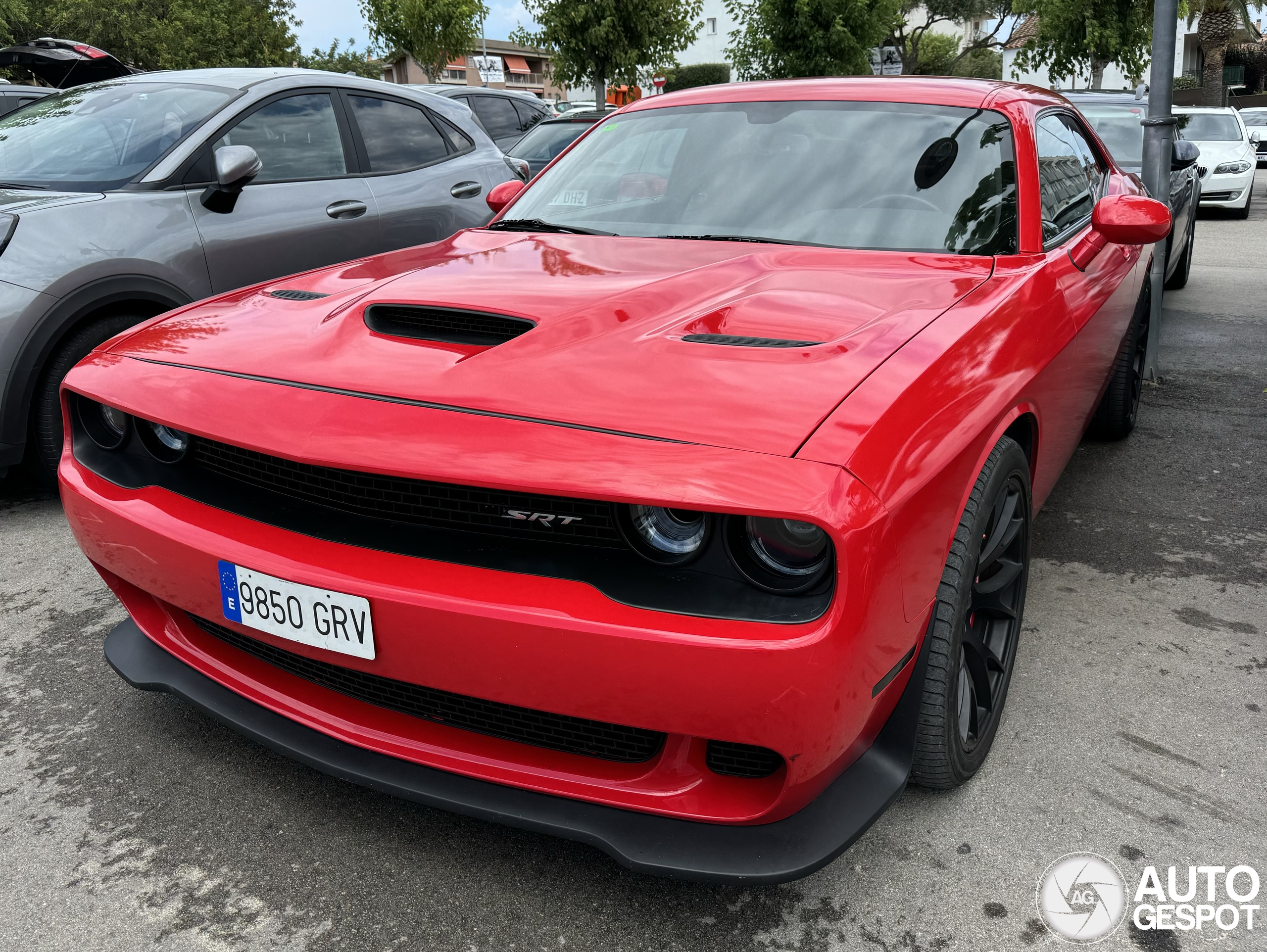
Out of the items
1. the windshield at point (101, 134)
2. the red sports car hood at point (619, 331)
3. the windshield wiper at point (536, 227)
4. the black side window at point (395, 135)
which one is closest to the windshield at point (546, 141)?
the black side window at point (395, 135)

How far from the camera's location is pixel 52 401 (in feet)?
12.5

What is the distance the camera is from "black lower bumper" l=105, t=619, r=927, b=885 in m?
1.62

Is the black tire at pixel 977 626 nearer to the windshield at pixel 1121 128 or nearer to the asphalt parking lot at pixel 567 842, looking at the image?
the asphalt parking lot at pixel 567 842

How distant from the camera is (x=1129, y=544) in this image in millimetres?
3477

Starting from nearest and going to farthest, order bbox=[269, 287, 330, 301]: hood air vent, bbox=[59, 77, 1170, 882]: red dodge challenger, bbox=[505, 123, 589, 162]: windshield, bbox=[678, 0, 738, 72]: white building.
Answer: bbox=[59, 77, 1170, 882]: red dodge challenger, bbox=[269, 287, 330, 301]: hood air vent, bbox=[505, 123, 589, 162]: windshield, bbox=[678, 0, 738, 72]: white building

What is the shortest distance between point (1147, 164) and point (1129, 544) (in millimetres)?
3123

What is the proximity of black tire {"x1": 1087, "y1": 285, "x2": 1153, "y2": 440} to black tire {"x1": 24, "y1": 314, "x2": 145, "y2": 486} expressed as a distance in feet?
12.9

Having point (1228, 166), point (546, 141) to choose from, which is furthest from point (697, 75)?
point (546, 141)

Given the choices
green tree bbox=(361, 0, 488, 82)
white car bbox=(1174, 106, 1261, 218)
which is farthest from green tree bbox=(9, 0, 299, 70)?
white car bbox=(1174, 106, 1261, 218)

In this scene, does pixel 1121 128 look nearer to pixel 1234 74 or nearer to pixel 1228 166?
pixel 1228 166

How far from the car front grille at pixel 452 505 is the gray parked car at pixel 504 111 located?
28.8ft

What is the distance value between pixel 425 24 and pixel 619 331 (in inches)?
1546

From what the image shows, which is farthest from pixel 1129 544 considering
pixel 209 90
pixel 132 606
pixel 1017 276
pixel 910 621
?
pixel 209 90

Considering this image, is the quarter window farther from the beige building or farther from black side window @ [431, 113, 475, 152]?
the beige building
